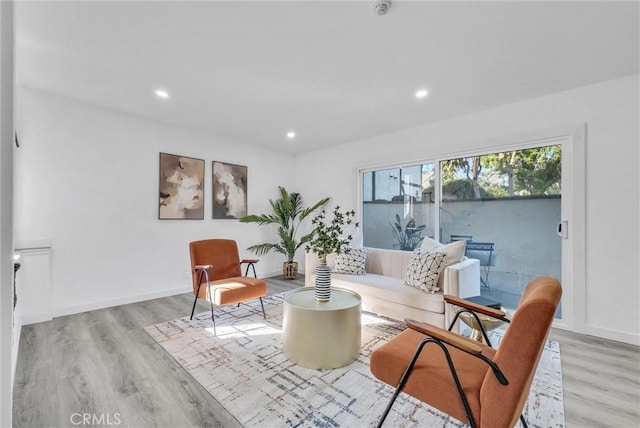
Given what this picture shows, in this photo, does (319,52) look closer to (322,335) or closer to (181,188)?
(322,335)

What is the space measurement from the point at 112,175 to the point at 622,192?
18.5 feet

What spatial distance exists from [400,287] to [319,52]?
7.87 feet

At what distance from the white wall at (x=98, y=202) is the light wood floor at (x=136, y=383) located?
0.76 metres

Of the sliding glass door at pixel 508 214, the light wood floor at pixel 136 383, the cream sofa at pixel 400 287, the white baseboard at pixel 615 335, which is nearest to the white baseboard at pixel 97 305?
the light wood floor at pixel 136 383

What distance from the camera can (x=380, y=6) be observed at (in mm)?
1755

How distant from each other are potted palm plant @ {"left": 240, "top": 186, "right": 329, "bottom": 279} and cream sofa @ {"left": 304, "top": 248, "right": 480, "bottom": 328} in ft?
4.61

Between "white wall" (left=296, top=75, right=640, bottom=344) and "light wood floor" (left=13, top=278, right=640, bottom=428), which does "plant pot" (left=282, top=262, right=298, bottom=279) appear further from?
"white wall" (left=296, top=75, right=640, bottom=344)

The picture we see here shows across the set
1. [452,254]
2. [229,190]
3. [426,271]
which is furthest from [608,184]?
[229,190]

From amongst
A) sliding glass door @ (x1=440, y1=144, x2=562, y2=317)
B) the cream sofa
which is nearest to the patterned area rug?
the cream sofa

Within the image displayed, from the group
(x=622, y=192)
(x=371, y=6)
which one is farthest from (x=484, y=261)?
(x=371, y=6)

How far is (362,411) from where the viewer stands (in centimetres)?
166

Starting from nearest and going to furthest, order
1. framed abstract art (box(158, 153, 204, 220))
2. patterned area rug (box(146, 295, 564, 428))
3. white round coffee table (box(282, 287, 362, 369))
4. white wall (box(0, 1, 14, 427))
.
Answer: white wall (box(0, 1, 14, 427)), patterned area rug (box(146, 295, 564, 428)), white round coffee table (box(282, 287, 362, 369)), framed abstract art (box(158, 153, 204, 220))

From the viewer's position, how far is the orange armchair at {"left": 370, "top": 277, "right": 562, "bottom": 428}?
1.05 metres

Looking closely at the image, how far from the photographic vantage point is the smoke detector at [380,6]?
1729mm
